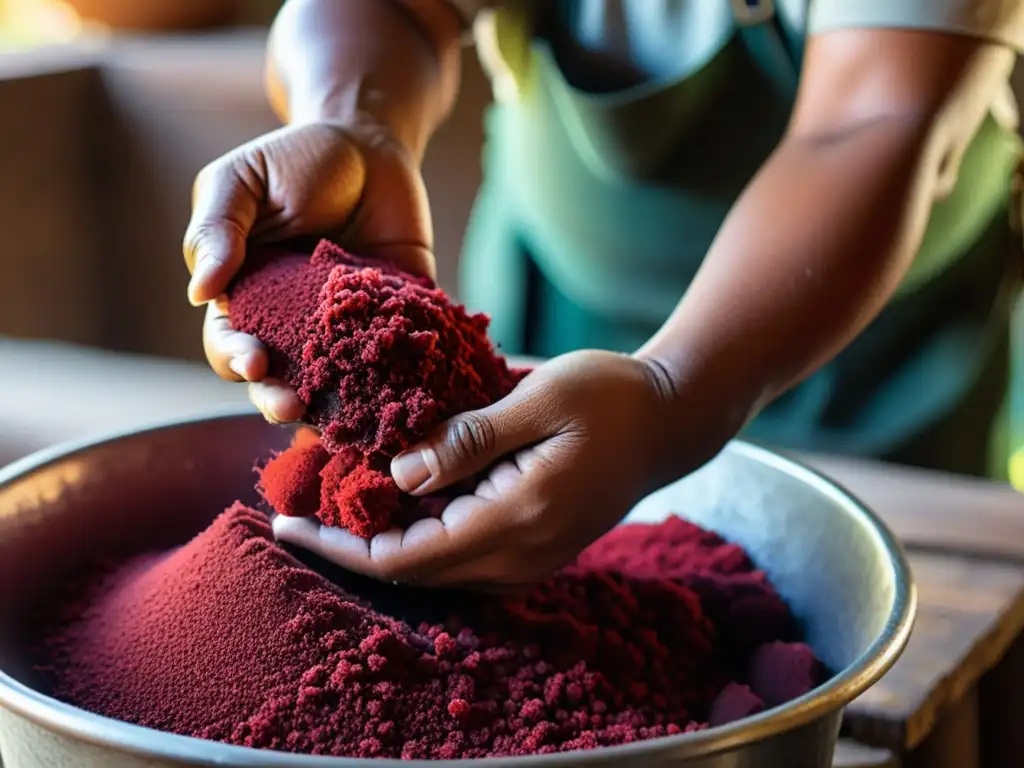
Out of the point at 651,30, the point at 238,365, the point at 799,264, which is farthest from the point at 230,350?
the point at 651,30

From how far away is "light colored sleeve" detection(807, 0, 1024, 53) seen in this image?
1.80 feet

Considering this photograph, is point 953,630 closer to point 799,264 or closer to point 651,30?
point 799,264

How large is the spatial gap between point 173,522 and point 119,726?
0.80 feet

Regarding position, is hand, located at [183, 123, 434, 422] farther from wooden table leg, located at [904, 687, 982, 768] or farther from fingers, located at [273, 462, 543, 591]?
wooden table leg, located at [904, 687, 982, 768]

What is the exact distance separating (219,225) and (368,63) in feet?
0.66

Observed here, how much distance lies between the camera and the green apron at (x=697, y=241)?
79 cm

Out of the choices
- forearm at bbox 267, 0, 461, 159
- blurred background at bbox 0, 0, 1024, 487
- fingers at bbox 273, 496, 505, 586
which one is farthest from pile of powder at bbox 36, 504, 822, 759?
blurred background at bbox 0, 0, 1024, 487

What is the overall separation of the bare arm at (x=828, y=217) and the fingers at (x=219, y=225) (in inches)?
6.7

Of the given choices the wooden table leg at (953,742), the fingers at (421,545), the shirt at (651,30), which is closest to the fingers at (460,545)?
the fingers at (421,545)

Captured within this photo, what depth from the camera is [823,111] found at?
22.7 inches

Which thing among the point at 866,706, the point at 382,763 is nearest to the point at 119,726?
the point at 382,763

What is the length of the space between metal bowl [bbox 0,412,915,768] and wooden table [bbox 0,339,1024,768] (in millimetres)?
37

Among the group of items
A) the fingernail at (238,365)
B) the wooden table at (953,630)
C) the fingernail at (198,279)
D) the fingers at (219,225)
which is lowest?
the wooden table at (953,630)

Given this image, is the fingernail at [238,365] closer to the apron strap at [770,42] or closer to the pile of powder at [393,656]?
the pile of powder at [393,656]
